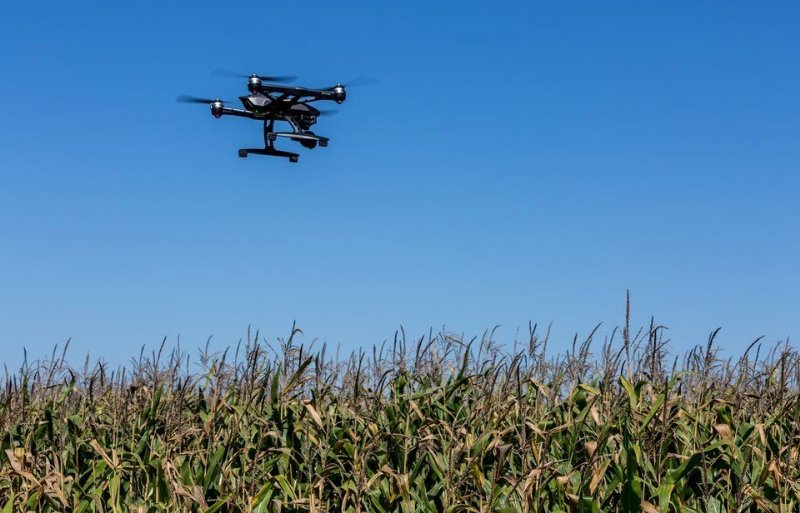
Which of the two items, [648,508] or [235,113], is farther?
[235,113]

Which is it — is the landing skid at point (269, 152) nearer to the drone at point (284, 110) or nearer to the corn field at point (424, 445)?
the drone at point (284, 110)

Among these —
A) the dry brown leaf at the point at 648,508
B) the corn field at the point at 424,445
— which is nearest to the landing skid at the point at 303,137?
the corn field at the point at 424,445

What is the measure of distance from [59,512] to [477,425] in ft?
11.0

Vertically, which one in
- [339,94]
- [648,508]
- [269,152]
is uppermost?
[339,94]

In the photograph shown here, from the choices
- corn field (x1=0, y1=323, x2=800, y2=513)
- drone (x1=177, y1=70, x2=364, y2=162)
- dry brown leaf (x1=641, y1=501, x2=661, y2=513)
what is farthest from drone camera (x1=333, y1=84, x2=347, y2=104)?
dry brown leaf (x1=641, y1=501, x2=661, y2=513)

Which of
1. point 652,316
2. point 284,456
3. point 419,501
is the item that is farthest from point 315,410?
point 652,316

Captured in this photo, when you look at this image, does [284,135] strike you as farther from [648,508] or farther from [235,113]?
[648,508]

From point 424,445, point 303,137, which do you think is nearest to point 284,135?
point 303,137

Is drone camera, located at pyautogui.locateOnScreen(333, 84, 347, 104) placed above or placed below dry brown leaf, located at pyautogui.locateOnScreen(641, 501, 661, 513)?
above

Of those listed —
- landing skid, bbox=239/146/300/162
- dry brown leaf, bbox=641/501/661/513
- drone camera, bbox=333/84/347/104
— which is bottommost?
dry brown leaf, bbox=641/501/661/513

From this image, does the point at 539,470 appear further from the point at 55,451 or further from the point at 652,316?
the point at 55,451

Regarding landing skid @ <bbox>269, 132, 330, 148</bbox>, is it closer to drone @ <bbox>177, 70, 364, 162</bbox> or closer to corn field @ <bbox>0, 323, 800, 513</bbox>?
drone @ <bbox>177, 70, 364, 162</bbox>

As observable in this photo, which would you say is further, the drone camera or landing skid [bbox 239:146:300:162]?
landing skid [bbox 239:146:300:162]

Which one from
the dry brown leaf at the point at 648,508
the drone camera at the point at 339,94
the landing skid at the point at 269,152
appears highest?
the drone camera at the point at 339,94
